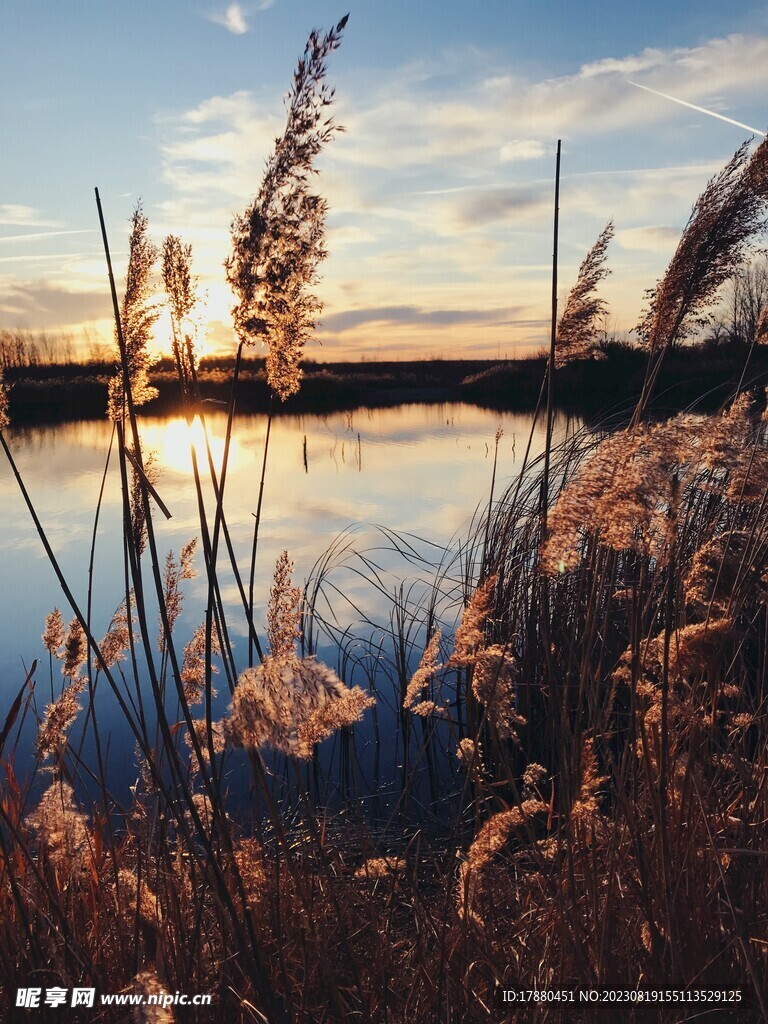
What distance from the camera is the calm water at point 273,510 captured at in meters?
7.87

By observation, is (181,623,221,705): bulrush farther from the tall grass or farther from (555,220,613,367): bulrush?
(555,220,613,367): bulrush

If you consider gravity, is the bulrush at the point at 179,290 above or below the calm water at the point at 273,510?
above

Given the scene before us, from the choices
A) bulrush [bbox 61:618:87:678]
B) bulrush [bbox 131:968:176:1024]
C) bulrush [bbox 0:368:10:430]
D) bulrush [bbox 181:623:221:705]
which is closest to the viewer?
bulrush [bbox 131:968:176:1024]

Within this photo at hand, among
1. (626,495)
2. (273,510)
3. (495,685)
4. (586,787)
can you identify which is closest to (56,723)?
(495,685)

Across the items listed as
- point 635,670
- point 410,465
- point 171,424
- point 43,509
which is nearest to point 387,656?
point 635,670

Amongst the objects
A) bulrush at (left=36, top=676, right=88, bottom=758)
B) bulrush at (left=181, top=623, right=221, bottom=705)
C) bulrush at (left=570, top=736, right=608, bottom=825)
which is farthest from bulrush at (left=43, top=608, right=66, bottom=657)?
bulrush at (left=570, top=736, right=608, bottom=825)

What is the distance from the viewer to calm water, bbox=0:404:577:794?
7.87m

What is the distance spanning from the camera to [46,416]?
34.2m

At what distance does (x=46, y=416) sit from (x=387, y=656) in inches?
1261

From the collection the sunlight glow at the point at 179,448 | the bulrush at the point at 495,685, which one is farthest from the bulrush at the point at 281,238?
the sunlight glow at the point at 179,448

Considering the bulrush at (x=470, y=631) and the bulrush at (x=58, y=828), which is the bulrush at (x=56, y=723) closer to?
the bulrush at (x=58, y=828)

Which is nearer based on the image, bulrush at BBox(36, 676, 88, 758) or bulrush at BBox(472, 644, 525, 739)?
bulrush at BBox(472, 644, 525, 739)

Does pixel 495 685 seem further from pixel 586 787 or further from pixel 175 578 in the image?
pixel 175 578

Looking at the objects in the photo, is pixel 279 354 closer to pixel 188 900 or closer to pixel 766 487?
pixel 766 487
